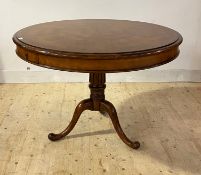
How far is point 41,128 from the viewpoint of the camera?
2318 millimetres

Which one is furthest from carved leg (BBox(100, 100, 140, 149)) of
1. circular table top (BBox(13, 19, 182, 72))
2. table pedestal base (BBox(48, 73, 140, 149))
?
circular table top (BBox(13, 19, 182, 72))

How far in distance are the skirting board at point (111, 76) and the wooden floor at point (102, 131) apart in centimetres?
8

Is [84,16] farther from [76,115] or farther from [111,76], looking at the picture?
[76,115]

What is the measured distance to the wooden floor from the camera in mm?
1896

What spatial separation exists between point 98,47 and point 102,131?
3.01 feet

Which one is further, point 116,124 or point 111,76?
point 111,76

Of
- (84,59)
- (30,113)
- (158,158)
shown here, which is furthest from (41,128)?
(84,59)

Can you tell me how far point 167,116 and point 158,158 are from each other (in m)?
0.61


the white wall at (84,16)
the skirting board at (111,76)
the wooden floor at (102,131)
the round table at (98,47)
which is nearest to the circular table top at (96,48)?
the round table at (98,47)

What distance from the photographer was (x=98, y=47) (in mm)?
1522

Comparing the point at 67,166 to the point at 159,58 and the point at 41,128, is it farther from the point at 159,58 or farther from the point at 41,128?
the point at 159,58

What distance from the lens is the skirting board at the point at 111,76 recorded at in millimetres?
3152

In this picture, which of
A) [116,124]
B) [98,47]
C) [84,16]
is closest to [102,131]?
[116,124]

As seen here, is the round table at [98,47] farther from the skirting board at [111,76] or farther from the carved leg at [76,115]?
the skirting board at [111,76]
